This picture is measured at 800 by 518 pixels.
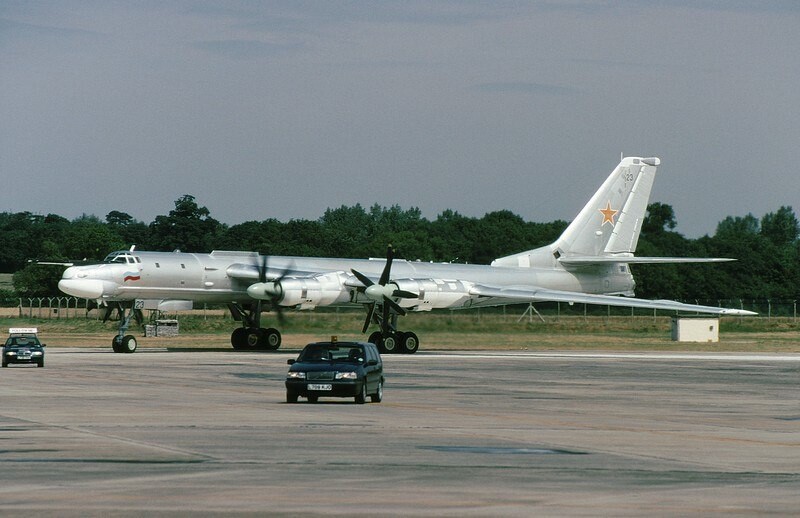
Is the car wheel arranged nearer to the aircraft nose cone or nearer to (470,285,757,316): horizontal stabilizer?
the aircraft nose cone

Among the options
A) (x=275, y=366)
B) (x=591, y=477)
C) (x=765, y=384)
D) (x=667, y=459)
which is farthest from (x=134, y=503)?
(x=275, y=366)

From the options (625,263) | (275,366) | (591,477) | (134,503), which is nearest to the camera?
(134,503)

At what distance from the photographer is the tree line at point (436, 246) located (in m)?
108

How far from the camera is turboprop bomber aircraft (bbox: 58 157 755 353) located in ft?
176

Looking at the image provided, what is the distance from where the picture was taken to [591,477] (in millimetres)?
15453

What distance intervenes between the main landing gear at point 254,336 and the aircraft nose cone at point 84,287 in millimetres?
8402

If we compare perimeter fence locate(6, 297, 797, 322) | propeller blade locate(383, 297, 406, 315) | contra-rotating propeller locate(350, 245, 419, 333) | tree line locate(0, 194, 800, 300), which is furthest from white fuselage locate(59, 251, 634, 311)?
tree line locate(0, 194, 800, 300)

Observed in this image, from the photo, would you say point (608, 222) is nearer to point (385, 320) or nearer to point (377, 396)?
point (385, 320)

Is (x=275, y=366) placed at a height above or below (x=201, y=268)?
below

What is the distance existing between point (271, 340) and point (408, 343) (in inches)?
276

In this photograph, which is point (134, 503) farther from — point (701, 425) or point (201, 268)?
point (201, 268)

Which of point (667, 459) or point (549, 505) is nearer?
point (549, 505)

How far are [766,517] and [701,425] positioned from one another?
10958mm

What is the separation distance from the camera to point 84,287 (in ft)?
171
